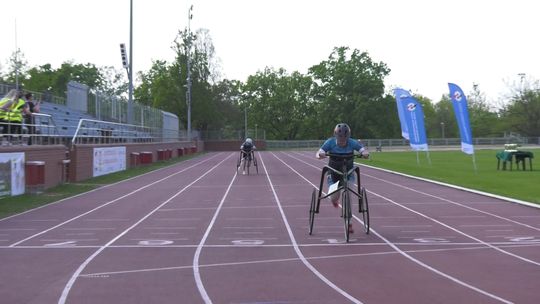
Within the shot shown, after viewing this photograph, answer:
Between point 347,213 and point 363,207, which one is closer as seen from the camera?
point 347,213

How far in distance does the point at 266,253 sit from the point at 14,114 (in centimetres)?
1384

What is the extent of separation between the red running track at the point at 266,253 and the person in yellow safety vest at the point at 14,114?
15.1 feet

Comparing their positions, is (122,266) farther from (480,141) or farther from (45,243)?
(480,141)

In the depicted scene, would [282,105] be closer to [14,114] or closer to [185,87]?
[185,87]

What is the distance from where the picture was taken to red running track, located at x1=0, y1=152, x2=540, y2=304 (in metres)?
6.80

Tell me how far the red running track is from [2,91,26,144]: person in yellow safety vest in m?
4.60

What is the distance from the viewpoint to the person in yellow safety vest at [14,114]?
65.6 ft

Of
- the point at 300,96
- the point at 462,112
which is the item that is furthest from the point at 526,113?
the point at 462,112

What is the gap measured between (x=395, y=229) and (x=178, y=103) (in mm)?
76939

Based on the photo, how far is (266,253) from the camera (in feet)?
30.7

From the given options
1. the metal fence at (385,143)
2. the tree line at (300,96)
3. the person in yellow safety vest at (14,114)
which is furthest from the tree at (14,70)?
the person in yellow safety vest at (14,114)

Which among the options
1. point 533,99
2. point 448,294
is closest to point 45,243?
point 448,294

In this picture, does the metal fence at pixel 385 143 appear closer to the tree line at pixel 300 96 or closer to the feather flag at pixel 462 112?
the tree line at pixel 300 96

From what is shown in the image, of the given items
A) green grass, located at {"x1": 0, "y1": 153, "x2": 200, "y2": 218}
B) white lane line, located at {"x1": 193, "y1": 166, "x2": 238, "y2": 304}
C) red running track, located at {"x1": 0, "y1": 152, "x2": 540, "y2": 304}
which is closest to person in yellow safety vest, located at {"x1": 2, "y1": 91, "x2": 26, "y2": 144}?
green grass, located at {"x1": 0, "y1": 153, "x2": 200, "y2": 218}
